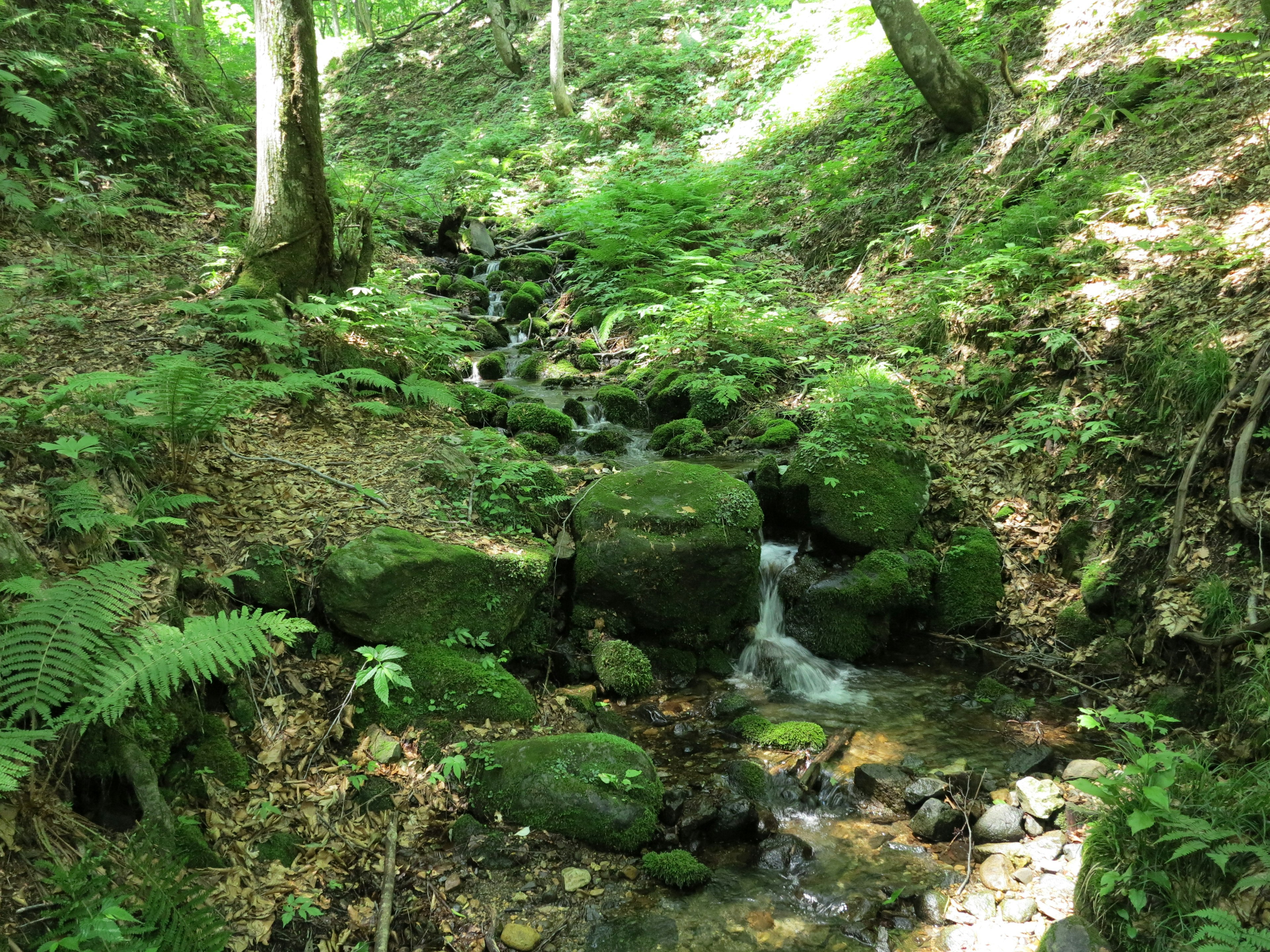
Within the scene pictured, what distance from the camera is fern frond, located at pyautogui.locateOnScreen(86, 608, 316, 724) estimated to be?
8.68 ft

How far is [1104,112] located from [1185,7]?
6.04 feet

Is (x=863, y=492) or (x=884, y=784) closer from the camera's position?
(x=884, y=784)

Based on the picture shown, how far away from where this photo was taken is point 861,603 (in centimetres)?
610

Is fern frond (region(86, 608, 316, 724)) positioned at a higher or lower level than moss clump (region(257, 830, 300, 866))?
higher

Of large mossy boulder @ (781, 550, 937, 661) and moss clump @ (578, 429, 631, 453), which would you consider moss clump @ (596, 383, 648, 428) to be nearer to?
moss clump @ (578, 429, 631, 453)

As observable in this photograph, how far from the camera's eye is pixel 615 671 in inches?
208

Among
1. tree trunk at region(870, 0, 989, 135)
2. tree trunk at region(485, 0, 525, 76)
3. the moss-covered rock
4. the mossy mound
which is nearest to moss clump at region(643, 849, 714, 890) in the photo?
the mossy mound

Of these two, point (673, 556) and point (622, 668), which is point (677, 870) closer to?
point (622, 668)

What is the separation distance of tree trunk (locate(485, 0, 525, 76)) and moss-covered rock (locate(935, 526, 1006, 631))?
2017 cm

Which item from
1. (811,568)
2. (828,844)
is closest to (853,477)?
(811,568)

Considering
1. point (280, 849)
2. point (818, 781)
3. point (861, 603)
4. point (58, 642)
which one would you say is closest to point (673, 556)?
point (861, 603)

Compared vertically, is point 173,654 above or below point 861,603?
above

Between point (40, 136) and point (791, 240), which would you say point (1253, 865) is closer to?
point (791, 240)

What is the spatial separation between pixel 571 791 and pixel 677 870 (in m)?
0.68
